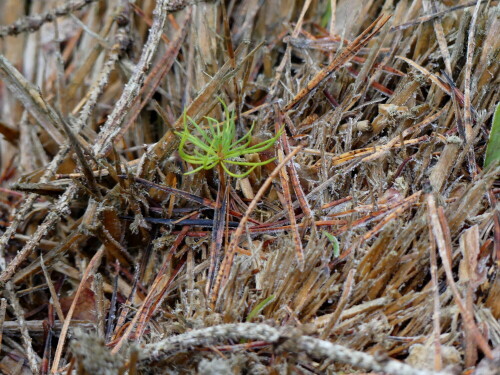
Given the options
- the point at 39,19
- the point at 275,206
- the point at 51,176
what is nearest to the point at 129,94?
the point at 51,176

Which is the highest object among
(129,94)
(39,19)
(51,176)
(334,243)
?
(39,19)

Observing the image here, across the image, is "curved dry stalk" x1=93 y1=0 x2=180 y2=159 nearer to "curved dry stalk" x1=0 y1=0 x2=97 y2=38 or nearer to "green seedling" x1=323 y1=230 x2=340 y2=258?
"curved dry stalk" x1=0 y1=0 x2=97 y2=38

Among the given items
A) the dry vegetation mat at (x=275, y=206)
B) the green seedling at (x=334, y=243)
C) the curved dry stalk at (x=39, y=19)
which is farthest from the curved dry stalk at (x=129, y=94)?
the green seedling at (x=334, y=243)

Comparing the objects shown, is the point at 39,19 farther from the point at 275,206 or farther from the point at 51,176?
the point at 275,206

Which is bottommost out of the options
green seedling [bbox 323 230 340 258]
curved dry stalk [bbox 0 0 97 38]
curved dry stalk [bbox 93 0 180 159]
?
green seedling [bbox 323 230 340 258]

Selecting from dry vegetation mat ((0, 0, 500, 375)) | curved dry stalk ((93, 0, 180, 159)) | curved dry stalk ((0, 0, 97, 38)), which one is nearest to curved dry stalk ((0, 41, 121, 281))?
dry vegetation mat ((0, 0, 500, 375))

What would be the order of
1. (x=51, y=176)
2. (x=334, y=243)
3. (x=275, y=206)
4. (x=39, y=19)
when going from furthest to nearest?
(x=39, y=19)
(x=51, y=176)
(x=275, y=206)
(x=334, y=243)

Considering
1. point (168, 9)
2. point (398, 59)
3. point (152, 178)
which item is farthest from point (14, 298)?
point (398, 59)

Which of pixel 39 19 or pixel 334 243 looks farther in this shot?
pixel 39 19

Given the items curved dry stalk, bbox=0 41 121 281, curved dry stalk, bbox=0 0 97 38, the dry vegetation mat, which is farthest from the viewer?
curved dry stalk, bbox=0 0 97 38
